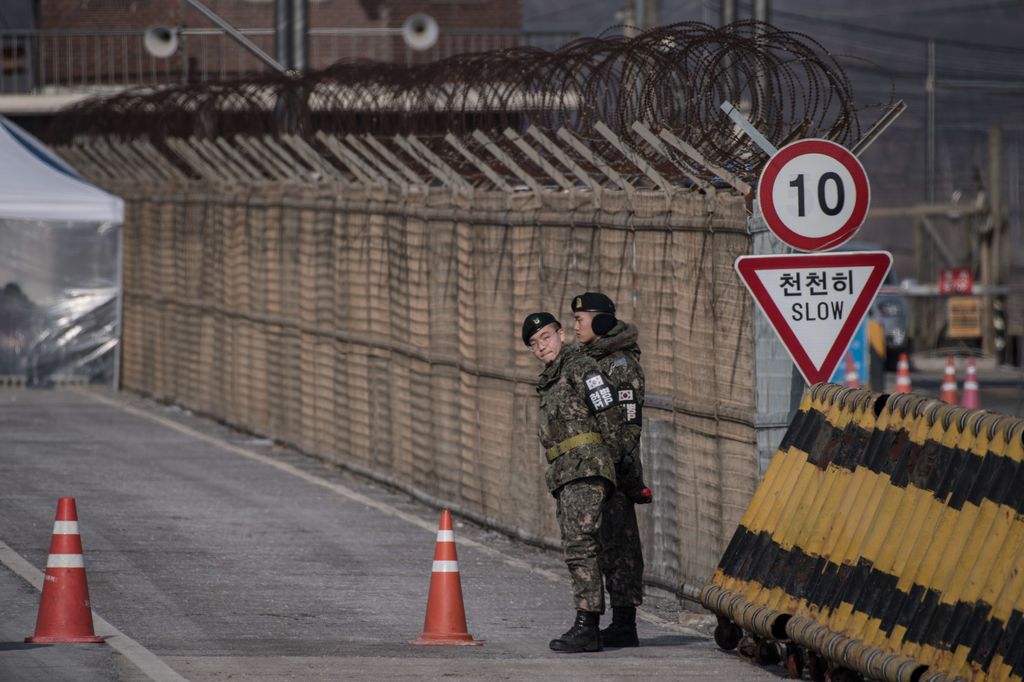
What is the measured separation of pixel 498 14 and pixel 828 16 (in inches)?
2657

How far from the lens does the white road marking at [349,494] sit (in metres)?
12.0

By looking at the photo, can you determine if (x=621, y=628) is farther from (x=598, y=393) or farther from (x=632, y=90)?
(x=632, y=90)

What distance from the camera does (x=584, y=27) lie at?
4569 inches

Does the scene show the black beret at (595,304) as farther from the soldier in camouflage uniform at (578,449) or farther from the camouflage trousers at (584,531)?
the camouflage trousers at (584,531)

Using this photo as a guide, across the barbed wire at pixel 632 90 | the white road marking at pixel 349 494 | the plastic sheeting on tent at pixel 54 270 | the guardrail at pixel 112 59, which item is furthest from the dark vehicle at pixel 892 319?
the barbed wire at pixel 632 90

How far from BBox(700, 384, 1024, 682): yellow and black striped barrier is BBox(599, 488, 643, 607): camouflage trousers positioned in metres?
0.38

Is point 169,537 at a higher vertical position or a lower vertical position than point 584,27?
lower

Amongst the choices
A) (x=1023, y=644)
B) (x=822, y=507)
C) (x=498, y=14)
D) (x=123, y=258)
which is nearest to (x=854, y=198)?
(x=822, y=507)

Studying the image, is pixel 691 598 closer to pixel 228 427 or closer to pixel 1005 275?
pixel 228 427

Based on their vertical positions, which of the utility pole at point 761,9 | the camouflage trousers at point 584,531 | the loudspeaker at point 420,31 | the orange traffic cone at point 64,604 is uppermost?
the loudspeaker at point 420,31

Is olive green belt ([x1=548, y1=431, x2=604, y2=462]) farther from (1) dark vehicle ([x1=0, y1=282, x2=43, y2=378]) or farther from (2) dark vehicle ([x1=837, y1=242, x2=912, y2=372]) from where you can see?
(2) dark vehicle ([x1=837, y1=242, x2=912, y2=372])

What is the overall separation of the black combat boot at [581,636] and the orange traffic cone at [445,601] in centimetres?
47

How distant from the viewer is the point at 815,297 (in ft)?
34.4

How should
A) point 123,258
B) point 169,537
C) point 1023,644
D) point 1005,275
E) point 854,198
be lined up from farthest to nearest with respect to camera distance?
point 1005,275, point 123,258, point 169,537, point 854,198, point 1023,644
